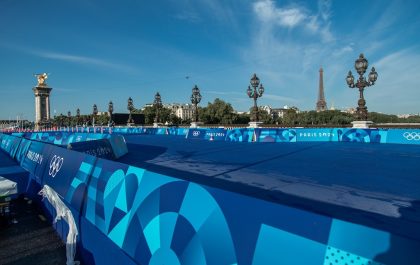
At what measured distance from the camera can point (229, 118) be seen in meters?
102

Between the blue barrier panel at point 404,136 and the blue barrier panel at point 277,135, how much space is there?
6.69 metres

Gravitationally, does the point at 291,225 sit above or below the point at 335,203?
above

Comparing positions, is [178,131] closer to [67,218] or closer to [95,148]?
[95,148]

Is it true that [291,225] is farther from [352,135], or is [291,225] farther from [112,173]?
[352,135]

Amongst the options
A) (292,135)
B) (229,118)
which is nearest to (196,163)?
(292,135)

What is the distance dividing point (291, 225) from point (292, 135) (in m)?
21.9

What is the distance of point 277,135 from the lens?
926 inches

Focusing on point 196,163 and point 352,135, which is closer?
point 196,163

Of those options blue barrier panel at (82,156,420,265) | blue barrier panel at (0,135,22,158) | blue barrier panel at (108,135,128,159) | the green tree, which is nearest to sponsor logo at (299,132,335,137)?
blue barrier panel at (108,135,128,159)

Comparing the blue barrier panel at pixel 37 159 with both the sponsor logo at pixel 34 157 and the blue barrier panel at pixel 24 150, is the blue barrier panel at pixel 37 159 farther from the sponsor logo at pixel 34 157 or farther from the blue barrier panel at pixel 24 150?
the blue barrier panel at pixel 24 150

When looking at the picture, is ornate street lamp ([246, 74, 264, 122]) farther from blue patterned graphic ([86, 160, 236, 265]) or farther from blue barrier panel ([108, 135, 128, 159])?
blue patterned graphic ([86, 160, 236, 265])

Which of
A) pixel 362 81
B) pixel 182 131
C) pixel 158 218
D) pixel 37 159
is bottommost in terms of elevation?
pixel 158 218

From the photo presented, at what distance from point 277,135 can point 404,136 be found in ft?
28.8

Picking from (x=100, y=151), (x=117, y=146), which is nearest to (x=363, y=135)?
(x=117, y=146)
